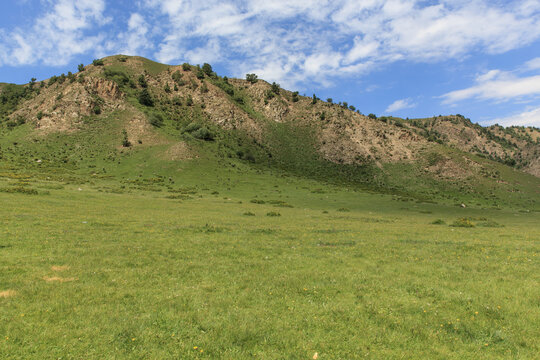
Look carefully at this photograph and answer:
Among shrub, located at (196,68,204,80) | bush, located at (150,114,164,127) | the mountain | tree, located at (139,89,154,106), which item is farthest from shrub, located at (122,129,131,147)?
shrub, located at (196,68,204,80)

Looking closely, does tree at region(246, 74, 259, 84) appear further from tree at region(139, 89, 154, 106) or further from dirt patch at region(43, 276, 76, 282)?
dirt patch at region(43, 276, 76, 282)

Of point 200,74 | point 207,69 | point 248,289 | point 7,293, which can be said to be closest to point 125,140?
point 200,74

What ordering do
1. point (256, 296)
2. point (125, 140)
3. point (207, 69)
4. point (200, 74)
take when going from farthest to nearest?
point (207, 69)
point (200, 74)
point (125, 140)
point (256, 296)

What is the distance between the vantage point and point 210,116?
413 feet

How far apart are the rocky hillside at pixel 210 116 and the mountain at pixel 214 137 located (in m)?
0.50

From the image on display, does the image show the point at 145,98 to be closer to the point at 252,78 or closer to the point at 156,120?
the point at 156,120

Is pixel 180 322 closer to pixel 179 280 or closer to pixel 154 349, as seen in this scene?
pixel 154 349

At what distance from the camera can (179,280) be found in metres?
11.4

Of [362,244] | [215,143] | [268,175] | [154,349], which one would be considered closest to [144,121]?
[215,143]

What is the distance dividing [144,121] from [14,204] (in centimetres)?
8278

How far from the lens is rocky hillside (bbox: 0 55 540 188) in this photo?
10212cm

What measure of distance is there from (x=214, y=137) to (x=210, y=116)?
19246 mm

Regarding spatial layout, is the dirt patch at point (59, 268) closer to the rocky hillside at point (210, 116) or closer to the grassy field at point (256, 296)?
the grassy field at point (256, 296)

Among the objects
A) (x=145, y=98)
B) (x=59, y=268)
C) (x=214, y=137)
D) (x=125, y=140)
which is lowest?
(x=59, y=268)
